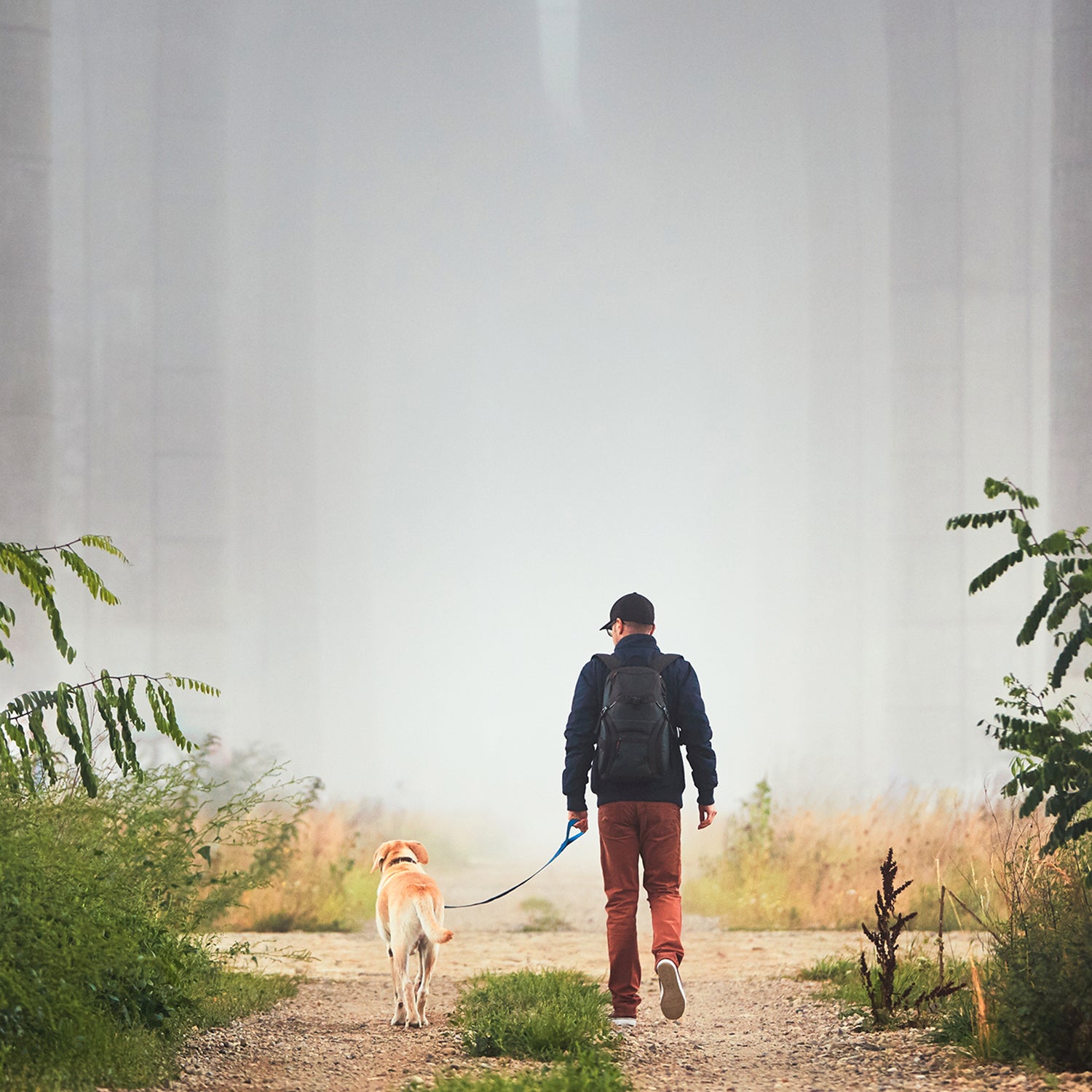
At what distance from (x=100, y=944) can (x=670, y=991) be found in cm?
198

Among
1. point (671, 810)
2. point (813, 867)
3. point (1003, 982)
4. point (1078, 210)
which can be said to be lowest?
point (813, 867)

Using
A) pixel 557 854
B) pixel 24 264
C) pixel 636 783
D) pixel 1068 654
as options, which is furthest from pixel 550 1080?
pixel 24 264

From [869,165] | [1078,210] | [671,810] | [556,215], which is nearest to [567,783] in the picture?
[671,810]

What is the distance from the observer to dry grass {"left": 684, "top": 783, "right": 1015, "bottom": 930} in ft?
29.4

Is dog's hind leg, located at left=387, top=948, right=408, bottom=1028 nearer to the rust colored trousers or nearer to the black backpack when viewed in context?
the rust colored trousers

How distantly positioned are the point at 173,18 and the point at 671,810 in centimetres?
790

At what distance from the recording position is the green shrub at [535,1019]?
4074mm

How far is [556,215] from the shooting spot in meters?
10.0

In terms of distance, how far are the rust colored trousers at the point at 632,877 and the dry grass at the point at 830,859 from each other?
185 inches

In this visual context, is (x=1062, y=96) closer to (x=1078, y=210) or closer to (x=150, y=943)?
(x=1078, y=210)

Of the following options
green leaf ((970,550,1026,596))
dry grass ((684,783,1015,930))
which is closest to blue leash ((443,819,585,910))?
dry grass ((684,783,1015,930))

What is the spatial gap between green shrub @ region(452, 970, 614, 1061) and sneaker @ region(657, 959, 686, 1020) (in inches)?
9.0

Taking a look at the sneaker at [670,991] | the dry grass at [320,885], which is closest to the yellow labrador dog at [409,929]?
the sneaker at [670,991]

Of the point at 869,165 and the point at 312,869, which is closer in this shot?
the point at 312,869
